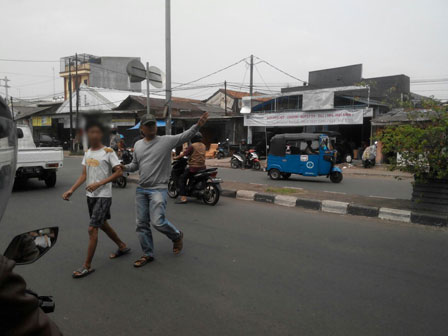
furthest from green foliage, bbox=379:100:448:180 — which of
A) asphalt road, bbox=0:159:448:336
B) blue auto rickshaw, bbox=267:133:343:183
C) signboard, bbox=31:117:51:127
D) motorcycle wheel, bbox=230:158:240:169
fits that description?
signboard, bbox=31:117:51:127

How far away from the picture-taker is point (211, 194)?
7.50 metres

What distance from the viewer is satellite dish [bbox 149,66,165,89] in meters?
9.09

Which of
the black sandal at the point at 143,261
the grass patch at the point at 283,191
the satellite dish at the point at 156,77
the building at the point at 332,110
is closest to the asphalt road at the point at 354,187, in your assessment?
the grass patch at the point at 283,191

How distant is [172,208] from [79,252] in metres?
2.82

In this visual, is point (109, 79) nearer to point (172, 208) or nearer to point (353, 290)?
point (172, 208)

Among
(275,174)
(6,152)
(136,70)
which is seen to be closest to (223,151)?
(275,174)

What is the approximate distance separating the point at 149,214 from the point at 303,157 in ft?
27.6

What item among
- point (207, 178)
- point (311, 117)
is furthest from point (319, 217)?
point (311, 117)

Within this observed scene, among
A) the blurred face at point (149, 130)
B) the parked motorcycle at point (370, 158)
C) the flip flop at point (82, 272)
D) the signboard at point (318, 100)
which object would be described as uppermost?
the signboard at point (318, 100)

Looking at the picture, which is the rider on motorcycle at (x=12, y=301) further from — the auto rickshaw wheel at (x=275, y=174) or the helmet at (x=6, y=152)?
the auto rickshaw wheel at (x=275, y=174)

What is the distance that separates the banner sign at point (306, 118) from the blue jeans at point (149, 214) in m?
14.3

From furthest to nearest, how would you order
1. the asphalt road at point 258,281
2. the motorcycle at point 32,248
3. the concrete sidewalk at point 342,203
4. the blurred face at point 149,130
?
1. the concrete sidewalk at point 342,203
2. the blurred face at point 149,130
3. the asphalt road at point 258,281
4. the motorcycle at point 32,248

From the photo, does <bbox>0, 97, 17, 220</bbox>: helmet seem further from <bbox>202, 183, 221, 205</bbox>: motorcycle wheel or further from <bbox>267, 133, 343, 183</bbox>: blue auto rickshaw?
<bbox>267, 133, 343, 183</bbox>: blue auto rickshaw

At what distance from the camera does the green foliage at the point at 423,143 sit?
557 centimetres
